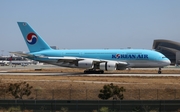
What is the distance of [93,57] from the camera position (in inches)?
2287

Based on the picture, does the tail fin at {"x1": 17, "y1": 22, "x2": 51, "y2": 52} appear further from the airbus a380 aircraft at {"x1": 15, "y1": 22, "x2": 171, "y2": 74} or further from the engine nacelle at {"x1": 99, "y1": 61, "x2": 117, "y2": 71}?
the engine nacelle at {"x1": 99, "y1": 61, "x2": 117, "y2": 71}

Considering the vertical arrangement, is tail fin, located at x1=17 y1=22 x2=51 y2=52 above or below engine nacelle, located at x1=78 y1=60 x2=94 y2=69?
above

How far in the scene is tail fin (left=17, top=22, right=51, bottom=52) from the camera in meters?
60.0

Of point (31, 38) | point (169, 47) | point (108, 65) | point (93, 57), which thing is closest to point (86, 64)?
point (108, 65)

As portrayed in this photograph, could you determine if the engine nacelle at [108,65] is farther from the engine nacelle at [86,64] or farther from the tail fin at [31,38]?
the tail fin at [31,38]

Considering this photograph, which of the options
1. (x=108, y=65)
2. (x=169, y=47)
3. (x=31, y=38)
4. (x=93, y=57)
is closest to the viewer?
(x=108, y=65)

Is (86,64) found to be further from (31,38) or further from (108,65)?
(31,38)

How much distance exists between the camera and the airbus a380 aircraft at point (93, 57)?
5431cm

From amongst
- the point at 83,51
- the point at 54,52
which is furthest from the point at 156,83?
the point at 54,52

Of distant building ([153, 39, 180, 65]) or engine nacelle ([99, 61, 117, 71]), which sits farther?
distant building ([153, 39, 180, 65])

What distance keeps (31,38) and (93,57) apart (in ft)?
40.7

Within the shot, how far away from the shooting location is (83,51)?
59.5 m

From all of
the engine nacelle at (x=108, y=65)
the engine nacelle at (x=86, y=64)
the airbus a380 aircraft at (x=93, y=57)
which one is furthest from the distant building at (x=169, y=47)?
the engine nacelle at (x=86, y=64)

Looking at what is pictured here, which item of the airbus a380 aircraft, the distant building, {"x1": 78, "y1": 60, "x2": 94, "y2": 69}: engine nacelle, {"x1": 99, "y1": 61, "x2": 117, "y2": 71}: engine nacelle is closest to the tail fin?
the airbus a380 aircraft
